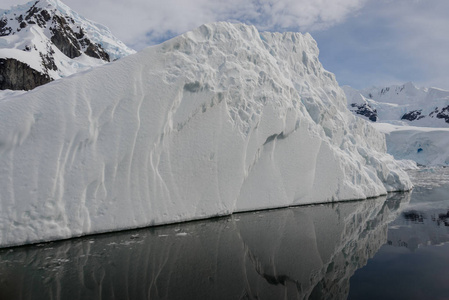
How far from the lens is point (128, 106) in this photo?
8453mm

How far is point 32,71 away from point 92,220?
54.1 meters

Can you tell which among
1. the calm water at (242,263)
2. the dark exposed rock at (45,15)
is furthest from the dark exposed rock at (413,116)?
the calm water at (242,263)

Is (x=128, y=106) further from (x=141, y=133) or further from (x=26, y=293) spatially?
(x=26, y=293)

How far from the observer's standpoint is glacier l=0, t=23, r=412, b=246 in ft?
23.5

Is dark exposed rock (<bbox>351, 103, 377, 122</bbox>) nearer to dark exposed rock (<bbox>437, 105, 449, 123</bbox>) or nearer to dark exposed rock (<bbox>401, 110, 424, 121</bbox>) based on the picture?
dark exposed rock (<bbox>401, 110, 424, 121</bbox>)

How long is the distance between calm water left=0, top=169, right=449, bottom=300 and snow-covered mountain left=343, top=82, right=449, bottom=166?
5336 cm

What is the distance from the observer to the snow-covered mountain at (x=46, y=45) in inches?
1971

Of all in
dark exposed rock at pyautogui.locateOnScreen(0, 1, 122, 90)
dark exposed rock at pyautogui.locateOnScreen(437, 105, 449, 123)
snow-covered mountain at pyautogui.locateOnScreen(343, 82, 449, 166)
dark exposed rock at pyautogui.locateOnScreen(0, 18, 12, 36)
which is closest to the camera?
snow-covered mountain at pyautogui.locateOnScreen(343, 82, 449, 166)

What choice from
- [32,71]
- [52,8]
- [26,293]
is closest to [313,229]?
[26,293]

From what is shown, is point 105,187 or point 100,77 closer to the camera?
point 105,187

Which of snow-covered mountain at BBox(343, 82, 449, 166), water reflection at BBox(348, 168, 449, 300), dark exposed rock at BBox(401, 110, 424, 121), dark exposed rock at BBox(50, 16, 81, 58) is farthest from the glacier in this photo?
dark exposed rock at BBox(401, 110, 424, 121)

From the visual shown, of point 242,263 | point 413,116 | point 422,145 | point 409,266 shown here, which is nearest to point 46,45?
point 242,263

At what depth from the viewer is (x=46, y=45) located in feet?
200

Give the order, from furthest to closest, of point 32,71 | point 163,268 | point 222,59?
point 32,71, point 222,59, point 163,268
